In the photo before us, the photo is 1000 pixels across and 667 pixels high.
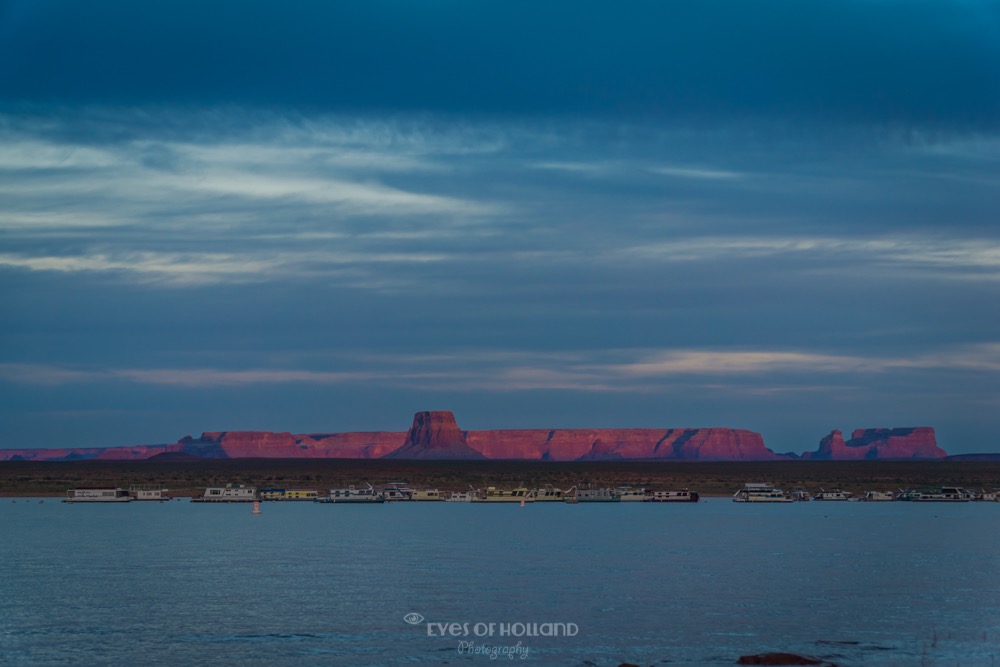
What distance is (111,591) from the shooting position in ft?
181

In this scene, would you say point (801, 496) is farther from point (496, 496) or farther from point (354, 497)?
point (354, 497)

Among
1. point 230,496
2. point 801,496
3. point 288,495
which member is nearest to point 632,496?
point 801,496

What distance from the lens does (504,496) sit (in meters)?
146

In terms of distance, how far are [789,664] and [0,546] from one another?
56.9 meters

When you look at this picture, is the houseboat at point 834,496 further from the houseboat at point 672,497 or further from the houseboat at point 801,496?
the houseboat at point 672,497

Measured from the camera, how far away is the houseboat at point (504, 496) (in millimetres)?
142250

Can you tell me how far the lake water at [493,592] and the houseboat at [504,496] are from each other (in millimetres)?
40337

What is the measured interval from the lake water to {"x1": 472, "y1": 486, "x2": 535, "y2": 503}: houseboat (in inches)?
1588

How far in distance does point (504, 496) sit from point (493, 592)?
301 ft

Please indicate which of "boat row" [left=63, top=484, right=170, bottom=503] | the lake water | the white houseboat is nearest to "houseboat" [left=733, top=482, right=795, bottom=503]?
the white houseboat

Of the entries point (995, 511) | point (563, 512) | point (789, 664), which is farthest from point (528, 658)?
point (995, 511)

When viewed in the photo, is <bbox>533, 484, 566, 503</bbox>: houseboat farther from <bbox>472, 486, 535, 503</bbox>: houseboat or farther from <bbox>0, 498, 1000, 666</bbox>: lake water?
<bbox>0, 498, 1000, 666</bbox>: lake water

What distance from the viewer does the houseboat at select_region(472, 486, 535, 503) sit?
14225 cm

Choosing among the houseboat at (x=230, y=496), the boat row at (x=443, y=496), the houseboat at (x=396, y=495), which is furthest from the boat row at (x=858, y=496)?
the houseboat at (x=230, y=496)
